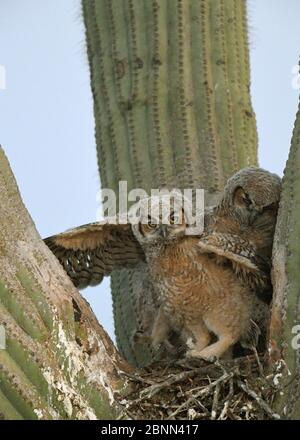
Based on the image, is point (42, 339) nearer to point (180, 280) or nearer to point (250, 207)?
point (180, 280)

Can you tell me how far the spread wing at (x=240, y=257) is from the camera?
6805mm

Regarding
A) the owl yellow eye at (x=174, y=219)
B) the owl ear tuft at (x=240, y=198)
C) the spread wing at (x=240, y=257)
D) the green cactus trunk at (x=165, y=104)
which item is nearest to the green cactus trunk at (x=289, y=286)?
the spread wing at (x=240, y=257)

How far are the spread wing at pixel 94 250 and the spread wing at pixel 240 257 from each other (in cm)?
55

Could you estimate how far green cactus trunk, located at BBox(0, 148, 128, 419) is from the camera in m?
5.48

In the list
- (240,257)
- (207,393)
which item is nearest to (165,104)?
(240,257)

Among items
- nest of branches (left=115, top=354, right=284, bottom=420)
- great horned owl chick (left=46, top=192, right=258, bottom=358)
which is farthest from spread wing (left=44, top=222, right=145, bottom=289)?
A: nest of branches (left=115, top=354, right=284, bottom=420)

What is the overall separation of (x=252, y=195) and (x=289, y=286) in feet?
3.96

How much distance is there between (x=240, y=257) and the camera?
22.4ft

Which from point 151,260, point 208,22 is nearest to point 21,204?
point 151,260

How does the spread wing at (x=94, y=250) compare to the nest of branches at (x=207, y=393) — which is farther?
the spread wing at (x=94, y=250)

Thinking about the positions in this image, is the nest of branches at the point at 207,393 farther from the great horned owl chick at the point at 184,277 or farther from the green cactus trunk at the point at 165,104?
A: the green cactus trunk at the point at 165,104

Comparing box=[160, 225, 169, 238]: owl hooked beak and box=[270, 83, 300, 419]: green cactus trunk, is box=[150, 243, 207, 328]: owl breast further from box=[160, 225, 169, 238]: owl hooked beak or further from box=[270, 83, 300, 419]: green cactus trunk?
box=[270, 83, 300, 419]: green cactus trunk

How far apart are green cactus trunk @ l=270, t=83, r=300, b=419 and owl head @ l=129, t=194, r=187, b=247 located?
60 cm

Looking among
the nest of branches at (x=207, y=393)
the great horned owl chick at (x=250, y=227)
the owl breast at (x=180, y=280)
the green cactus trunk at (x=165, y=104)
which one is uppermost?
the green cactus trunk at (x=165, y=104)
